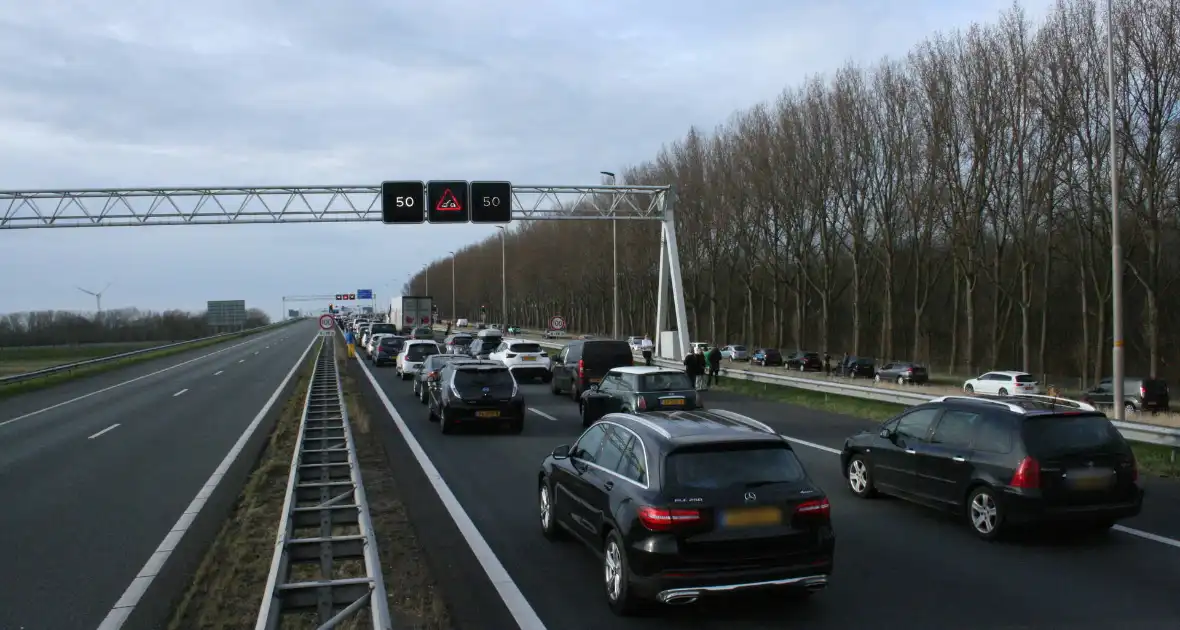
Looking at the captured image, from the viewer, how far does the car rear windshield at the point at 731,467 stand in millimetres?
6781

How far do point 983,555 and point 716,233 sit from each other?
57.4m

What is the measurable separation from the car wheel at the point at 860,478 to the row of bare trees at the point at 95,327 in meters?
76.5

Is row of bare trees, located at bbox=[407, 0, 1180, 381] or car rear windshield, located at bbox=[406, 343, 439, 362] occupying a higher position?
row of bare trees, located at bbox=[407, 0, 1180, 381]

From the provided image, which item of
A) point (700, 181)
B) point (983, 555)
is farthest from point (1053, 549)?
point (700, 181)

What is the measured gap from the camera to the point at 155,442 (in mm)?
17062

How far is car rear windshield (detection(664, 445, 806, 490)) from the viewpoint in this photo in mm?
6781

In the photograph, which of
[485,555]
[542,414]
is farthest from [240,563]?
[542,414]

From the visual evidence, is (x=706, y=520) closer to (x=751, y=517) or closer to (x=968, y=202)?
(x=751, y=517)

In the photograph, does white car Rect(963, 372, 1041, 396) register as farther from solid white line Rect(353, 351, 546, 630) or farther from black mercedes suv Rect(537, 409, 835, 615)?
black mercedes suv Rect(537, 409, 835, 615)

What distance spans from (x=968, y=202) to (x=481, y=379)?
3462 cm

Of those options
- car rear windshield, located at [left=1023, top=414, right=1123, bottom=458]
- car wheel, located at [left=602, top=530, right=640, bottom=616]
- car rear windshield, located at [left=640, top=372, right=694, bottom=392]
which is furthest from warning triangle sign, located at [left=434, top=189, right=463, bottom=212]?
car wheel, located at [left=602, top=530, right=640, bottom=616]

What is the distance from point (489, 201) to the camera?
1105 inches

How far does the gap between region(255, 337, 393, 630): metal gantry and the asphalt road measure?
1301 millimetres

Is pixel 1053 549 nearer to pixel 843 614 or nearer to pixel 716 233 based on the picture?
pixel 843 614
